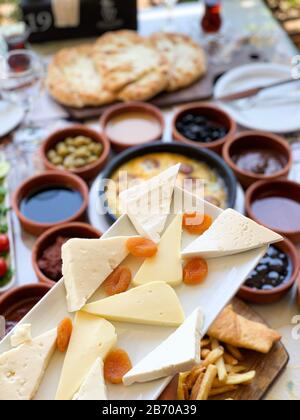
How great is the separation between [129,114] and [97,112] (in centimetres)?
15

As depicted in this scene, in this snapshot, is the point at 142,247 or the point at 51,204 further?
the point at 51,204

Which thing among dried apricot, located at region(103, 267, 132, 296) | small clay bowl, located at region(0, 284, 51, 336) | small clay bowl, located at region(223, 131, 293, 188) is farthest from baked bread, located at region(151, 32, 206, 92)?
dried apricot, located at region(103, 267, 132, 296)

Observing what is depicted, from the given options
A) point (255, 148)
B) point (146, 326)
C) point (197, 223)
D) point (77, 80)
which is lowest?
point (255, 148)

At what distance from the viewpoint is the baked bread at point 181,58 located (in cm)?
258

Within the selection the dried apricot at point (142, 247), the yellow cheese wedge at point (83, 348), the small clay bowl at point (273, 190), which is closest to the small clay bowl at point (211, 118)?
the small clay bowl at point (273, 190)

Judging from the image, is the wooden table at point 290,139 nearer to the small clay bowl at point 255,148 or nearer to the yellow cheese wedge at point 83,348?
the small clay bowl at point 255,148

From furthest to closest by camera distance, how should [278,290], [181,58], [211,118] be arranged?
[181,58] < [211,118] < [278,290]

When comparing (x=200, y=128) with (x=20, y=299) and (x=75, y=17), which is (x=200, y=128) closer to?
(x=75, y=17)

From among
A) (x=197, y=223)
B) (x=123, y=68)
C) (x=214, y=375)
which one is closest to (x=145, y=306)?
(x=197, y=223)

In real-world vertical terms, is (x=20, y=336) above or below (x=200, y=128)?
above

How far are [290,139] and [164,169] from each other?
0.68 metres

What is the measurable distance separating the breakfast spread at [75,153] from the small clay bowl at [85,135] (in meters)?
0.02

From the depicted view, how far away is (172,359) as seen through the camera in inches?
41.3
